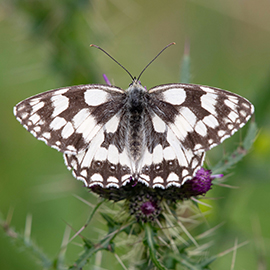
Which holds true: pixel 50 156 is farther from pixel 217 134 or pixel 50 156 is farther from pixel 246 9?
pixel 246 9

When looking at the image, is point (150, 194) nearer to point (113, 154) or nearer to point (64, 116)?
point (113, 154)

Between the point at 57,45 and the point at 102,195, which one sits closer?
the point at 102,195

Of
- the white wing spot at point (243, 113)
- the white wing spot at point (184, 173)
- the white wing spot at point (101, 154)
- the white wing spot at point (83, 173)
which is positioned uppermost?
the white wing spot at point (243, 113)

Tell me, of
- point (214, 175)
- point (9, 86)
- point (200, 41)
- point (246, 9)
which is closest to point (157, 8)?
point (200, 41)

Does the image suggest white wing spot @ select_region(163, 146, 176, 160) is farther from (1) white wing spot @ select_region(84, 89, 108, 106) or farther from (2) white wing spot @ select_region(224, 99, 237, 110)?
(1) white wing spot @ select_region(84, 89, 108, 106)

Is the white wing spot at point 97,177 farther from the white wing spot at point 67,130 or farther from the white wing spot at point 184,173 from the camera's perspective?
the white wing spot at point 184,173

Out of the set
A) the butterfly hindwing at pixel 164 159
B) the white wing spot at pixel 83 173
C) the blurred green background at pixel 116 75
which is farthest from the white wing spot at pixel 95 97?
the blurred green background at pixel 116 75
